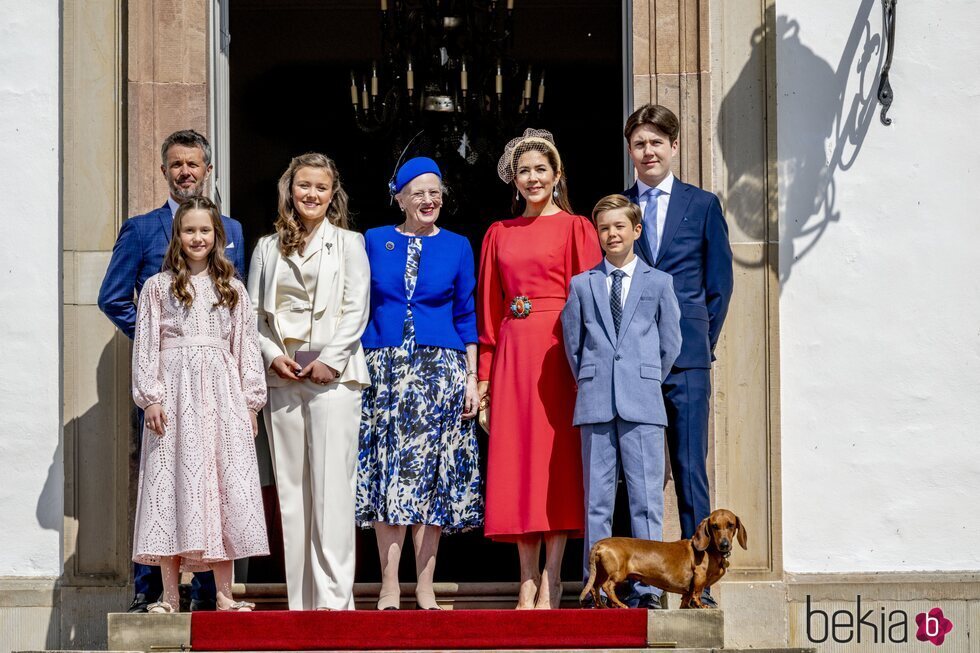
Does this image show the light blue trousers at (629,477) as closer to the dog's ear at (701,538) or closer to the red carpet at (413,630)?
the dog's ear at (701,538)

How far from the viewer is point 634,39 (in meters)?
7.93

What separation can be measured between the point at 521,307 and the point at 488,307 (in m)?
0.19

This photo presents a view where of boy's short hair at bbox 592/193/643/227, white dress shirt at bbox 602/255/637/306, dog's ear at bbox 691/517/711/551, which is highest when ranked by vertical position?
boy's short hair at bbox 592/193/643/227

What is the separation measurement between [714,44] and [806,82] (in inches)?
18.0

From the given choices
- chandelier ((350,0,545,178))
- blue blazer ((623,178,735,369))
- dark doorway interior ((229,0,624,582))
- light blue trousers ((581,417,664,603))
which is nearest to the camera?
light blue trousers ((581,417,664,603))

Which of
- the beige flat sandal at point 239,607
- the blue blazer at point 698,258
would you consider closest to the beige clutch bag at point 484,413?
the blue blazer at point 698,258

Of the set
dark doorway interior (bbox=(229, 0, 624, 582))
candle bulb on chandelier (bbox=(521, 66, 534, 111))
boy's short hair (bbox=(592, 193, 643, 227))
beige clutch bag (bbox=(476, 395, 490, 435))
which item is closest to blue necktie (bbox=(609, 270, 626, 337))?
boy's short hair (bbox=(592, 193, 643, 227))

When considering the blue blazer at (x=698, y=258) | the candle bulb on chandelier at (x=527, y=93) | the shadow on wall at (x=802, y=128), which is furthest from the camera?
the candle bulb on chandelier at (x=527, y=93)

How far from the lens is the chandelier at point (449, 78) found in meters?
10.0

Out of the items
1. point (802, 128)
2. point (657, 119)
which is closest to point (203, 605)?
point (657, 119)

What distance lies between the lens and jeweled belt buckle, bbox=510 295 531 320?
7293 mm

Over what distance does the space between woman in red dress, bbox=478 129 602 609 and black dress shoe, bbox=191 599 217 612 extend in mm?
1164

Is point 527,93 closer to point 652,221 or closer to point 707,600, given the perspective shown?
A: point 652,221

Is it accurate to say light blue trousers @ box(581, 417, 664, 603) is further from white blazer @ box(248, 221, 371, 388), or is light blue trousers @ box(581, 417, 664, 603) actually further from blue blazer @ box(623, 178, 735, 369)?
white blazer @ box(248, 221, 371, 388)
